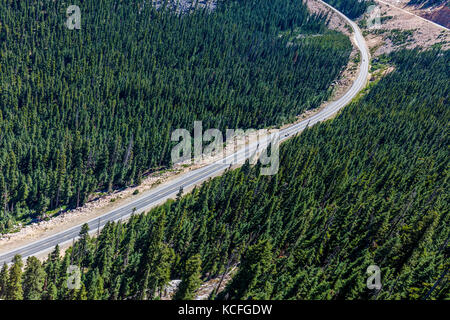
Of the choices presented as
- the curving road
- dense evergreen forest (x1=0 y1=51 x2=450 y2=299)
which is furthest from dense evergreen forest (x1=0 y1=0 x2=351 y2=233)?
dense evergreen forest (x1=0 y1=51 x2=450 y2=299)

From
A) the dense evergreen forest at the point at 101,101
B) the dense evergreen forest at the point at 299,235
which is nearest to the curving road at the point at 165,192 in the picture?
the dense evergreen forest at the point at 299,235

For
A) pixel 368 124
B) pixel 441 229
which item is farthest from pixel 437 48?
pixel 441 229

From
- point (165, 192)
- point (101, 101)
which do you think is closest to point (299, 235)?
point (165, 192)

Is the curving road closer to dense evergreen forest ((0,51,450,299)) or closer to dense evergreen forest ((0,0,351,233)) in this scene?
dense evergreen forest ((0,51,450,299))

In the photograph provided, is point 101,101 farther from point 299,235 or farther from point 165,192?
point 299,235

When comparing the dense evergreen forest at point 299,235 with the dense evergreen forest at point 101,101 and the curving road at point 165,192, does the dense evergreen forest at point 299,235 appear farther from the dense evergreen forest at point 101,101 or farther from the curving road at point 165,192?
the dense evergreen forest at point 101,101
